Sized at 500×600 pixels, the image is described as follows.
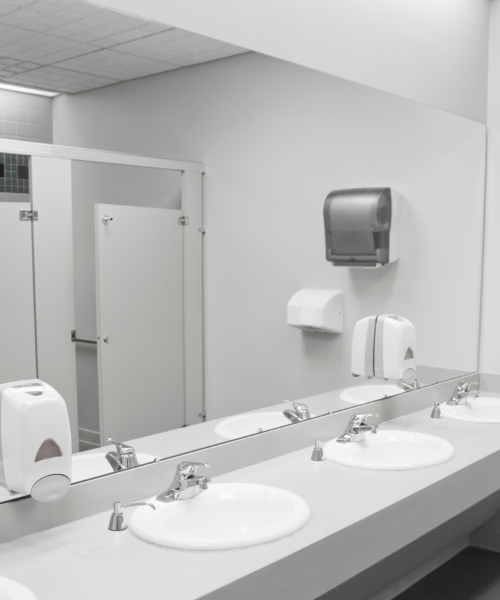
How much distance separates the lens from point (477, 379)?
11.8 ft

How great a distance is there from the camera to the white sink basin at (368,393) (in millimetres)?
2898

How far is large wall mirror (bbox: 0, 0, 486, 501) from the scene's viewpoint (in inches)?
73.7

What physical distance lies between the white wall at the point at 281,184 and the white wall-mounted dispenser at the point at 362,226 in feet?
0.14

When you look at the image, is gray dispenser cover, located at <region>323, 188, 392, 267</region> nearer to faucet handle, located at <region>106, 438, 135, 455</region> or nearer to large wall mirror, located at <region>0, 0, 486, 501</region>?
large wall mirror, located at <region>0, 0, 486, 501</region>

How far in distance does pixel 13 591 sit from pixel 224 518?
2.34 feet

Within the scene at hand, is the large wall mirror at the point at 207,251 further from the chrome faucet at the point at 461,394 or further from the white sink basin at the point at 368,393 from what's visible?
the chrome faucet at the point at 461,394

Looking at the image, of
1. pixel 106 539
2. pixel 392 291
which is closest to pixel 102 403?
pixel 106 539

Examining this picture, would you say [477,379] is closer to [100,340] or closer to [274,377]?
[274,377]

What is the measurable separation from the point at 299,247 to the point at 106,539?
1359mm

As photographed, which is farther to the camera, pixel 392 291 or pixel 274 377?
pixel 392 291

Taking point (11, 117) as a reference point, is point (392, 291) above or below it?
below

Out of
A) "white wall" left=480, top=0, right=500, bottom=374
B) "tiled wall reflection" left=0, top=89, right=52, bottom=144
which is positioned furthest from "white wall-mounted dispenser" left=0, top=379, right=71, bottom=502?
"white wall" left=480, top=0, right=500, bottom=374

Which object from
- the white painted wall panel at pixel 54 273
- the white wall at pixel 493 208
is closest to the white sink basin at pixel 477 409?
the white wall at pixel 493 208

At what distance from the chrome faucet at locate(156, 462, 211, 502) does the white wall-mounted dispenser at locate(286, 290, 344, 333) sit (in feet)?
2.74
